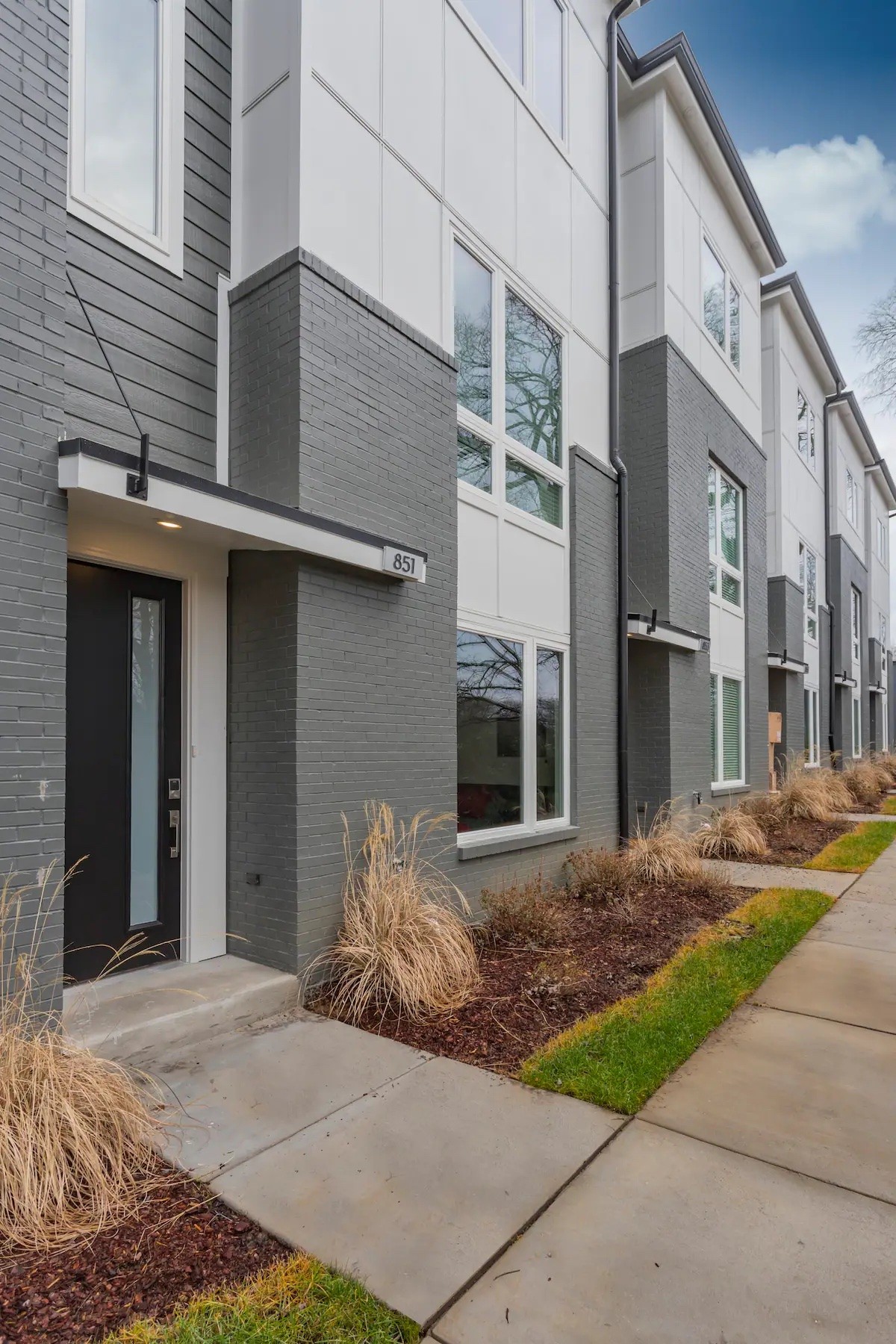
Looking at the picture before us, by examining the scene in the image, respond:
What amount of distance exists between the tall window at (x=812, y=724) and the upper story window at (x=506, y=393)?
11734 millimetres

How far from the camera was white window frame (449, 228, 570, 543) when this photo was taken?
6.66 metres

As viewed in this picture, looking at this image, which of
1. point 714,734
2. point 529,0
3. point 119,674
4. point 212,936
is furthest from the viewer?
point 714,734

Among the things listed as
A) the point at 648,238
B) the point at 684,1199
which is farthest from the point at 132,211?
the point at 648,238

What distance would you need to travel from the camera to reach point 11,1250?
2559mm

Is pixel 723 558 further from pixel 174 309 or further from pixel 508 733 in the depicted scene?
pixel 174 309

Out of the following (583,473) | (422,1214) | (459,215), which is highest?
(459,215)

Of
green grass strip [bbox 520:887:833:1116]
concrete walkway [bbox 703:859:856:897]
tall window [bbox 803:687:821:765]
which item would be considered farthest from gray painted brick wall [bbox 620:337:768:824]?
tall window [bbox 803:687:821:765]

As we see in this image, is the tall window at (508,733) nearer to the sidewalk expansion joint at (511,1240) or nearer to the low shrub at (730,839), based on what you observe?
the low shrub at (730,839)

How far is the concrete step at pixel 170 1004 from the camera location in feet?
12.6

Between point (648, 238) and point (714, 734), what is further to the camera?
point (714, 734)

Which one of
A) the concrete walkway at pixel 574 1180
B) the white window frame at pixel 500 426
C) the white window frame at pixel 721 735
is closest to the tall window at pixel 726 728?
the white window frame at pixel 721 735

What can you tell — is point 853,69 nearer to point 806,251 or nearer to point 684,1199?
point 806,251

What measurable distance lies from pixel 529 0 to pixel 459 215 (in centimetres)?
303

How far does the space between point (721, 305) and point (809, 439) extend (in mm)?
7468
